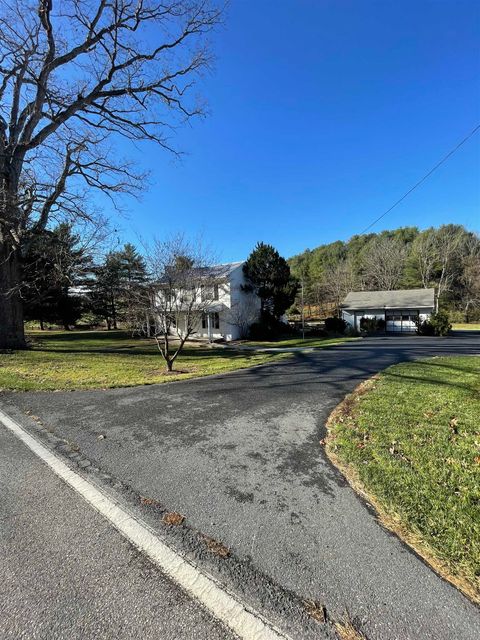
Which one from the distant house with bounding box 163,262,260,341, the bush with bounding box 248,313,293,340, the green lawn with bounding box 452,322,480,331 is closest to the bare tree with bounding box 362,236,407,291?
the green lawn with bounding box 452,322,480,331

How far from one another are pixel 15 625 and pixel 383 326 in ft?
114

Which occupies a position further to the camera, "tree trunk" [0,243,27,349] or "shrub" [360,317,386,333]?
"shrub" [360,317,386,333]

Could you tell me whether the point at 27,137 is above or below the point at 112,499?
above

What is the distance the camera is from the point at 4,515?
2594mm

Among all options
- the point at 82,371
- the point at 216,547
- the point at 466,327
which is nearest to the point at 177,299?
the point at 82,371

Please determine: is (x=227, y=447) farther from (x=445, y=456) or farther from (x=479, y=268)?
(x=479, y=268)

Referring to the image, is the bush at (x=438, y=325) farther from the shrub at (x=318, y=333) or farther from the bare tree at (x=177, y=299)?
the bare tree at (x=177, y=299)

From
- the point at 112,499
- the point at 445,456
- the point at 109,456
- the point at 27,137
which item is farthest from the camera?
the point at 27,137

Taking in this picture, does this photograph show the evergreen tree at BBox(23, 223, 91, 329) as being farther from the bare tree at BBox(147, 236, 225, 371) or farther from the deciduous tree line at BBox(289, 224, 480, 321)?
the deciduous tree line at BBox(289, 224, 480, 321)

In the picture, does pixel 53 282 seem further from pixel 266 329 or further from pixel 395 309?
pixel 395 309

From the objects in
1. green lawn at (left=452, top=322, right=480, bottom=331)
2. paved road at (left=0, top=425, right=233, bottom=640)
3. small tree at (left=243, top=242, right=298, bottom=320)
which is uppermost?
small tree at (left=243, top=242, right=298, bottom=320)

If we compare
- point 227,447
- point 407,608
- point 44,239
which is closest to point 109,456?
point 227,447

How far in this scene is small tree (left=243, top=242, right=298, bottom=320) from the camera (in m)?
26.5

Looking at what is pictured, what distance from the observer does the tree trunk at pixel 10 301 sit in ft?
45.0
